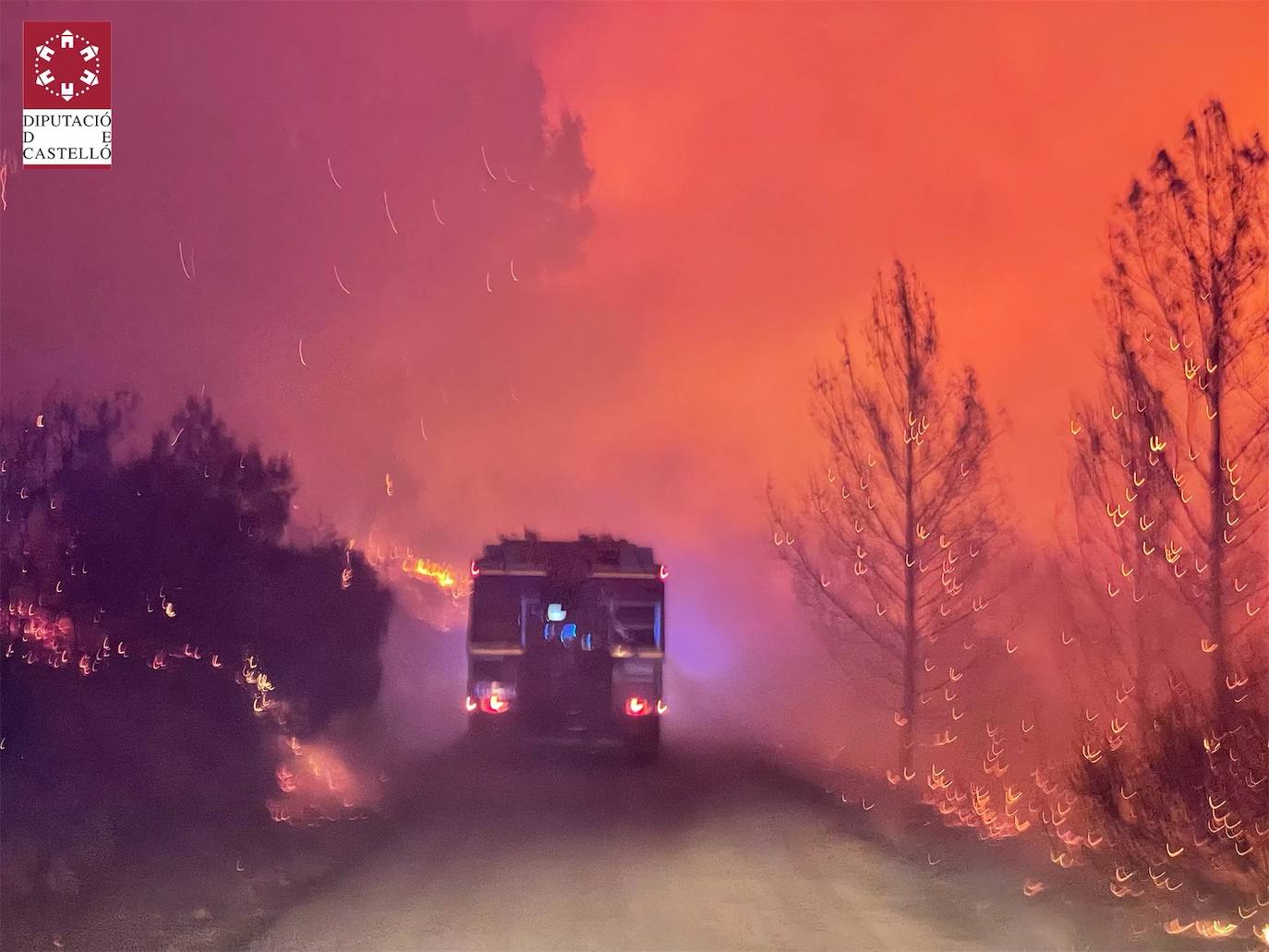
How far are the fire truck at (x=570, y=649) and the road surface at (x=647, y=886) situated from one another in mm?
1637

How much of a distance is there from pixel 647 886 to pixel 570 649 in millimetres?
5393

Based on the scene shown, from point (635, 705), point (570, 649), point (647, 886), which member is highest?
point (570, 649)

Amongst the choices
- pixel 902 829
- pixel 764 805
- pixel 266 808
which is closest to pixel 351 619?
pixel 266 808

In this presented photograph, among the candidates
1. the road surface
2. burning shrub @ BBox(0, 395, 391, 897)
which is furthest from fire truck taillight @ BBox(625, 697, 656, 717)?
burning shrub @ BBox(0, 395, 391, 897)

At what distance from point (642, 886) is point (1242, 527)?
21.9ft

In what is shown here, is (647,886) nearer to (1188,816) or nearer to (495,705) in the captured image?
(1188,816)

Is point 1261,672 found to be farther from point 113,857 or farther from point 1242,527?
point 113,857

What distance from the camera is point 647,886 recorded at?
8.25 m

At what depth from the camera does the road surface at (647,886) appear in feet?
23.4

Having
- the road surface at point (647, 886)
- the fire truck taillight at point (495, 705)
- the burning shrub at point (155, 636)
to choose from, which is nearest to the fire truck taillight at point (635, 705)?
the fire truck taillight at point (495, 705)

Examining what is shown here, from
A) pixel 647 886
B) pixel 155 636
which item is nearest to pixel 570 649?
pixel 647 886

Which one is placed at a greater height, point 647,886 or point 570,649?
point 570,649

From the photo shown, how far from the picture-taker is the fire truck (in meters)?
13.4

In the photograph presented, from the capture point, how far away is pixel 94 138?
418 inches
